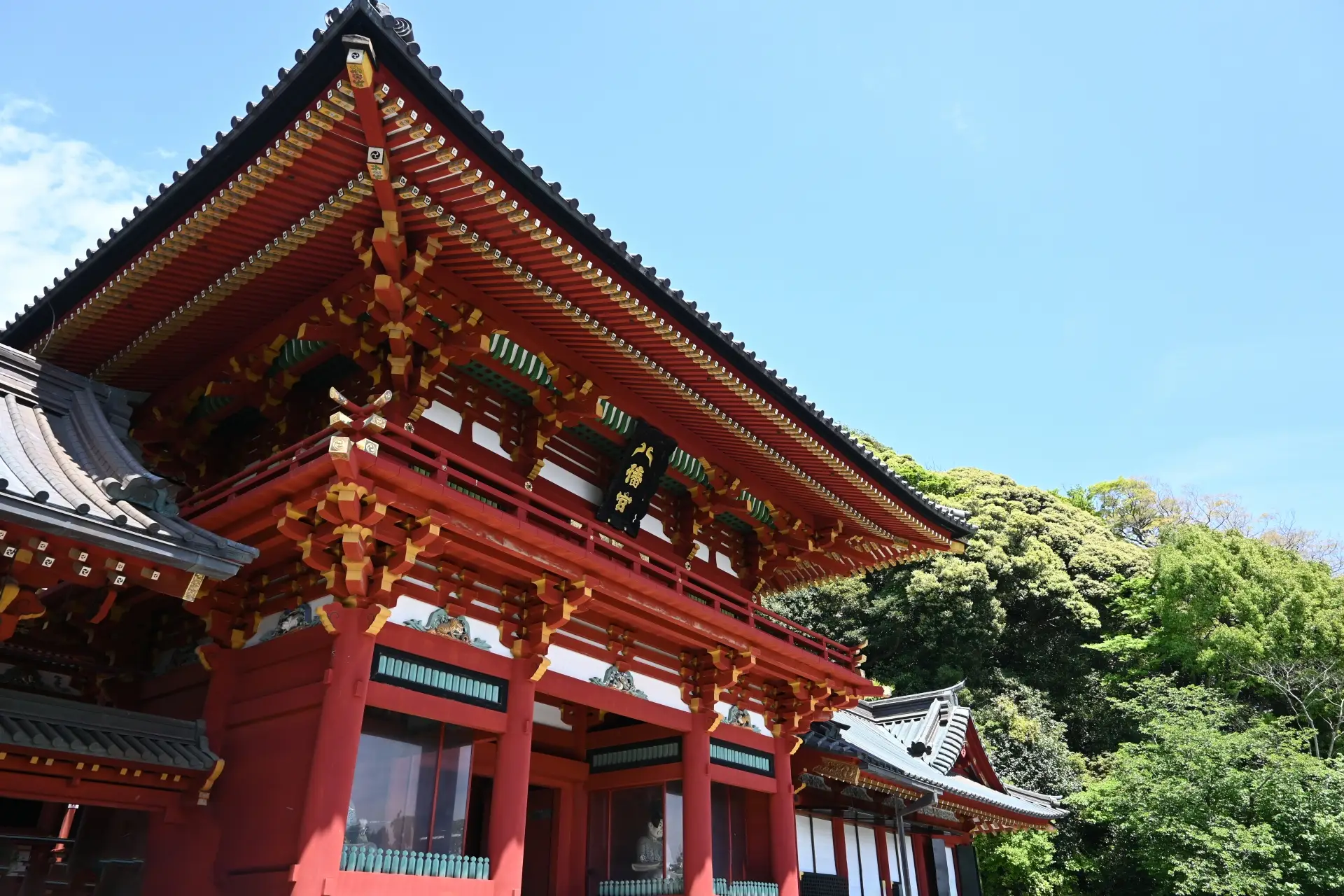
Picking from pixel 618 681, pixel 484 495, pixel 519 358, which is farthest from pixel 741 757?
pixel 519 358

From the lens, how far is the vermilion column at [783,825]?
13375 millimetres

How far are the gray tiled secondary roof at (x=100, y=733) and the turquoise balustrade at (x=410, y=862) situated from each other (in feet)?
6.54

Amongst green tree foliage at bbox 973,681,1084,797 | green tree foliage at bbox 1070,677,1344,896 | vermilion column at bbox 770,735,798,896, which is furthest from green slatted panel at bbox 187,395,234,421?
green tree foliage at bbox 973,681,1084,797

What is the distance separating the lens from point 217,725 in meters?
9.50

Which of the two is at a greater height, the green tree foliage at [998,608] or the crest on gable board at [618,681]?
the green tree foliage at [998,608]

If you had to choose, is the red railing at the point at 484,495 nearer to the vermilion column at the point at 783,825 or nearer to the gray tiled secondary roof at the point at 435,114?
the vermilion column at the point at 783,825

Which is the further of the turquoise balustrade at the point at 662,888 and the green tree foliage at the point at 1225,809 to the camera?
the green tree foliage at the point at 1225,809

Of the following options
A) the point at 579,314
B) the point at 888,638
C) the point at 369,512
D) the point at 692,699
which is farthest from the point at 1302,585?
the point at 369,512

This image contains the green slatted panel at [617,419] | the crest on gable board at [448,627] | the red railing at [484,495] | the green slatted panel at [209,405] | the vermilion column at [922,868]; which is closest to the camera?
the red railing at [484,495]

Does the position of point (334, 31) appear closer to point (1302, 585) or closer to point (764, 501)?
point (764, 501)

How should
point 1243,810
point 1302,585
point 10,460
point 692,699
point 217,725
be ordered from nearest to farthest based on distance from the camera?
point 10,460, point 217,725, point 692,699, point 1243,810, point 1302,585

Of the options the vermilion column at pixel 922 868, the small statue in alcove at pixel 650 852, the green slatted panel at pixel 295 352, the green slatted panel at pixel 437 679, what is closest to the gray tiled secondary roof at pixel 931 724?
the vermilion column at pixel 922 868

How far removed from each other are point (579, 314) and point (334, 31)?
3.88 meters

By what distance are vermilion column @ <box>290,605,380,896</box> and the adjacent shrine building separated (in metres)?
0.03
